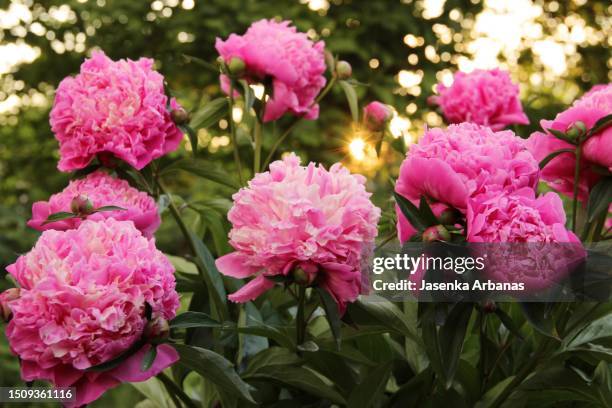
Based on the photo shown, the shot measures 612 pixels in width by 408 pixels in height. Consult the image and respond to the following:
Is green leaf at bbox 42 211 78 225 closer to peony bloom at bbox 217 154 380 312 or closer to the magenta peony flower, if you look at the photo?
peony bloom at bbox 217 154 380 312

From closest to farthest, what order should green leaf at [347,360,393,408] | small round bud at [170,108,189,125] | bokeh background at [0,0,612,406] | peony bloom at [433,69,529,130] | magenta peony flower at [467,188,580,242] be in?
magenta peony flower at [467,188,580,242] → green leaf at [347,360,393,408] → small round bud at [170,108,189,125] → peony bloom at [433,69,529,130] → bokeh background at [0,0,612,406]

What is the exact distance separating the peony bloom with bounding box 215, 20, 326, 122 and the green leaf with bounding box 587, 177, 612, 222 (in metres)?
0.33

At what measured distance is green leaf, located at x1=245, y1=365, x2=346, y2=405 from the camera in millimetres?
608

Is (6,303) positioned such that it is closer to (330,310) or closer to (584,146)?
(330,310)

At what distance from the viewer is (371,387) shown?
1.97 feet

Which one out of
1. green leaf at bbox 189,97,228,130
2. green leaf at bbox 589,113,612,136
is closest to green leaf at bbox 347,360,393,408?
green leaf at bbox 589,113,612,136

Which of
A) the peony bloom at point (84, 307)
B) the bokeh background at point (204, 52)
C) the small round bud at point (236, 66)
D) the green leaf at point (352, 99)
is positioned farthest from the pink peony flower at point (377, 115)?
the bokeh background at point (204, 52)

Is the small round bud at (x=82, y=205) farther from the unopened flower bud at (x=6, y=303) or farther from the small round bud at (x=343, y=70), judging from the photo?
the small round bud at (x=343, y=70)

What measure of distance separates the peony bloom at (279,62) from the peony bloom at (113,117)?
10 centimetres

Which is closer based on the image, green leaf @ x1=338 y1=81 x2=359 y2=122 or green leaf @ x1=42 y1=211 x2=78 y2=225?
green leaf @ x1=42 y1=211 x2=78 y2=225

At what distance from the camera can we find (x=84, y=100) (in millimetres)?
708

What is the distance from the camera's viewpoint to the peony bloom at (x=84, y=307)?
19.7 inches

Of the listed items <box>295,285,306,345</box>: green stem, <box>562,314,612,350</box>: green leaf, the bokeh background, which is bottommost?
the bokeh background

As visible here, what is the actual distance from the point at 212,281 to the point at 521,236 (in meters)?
0.29
